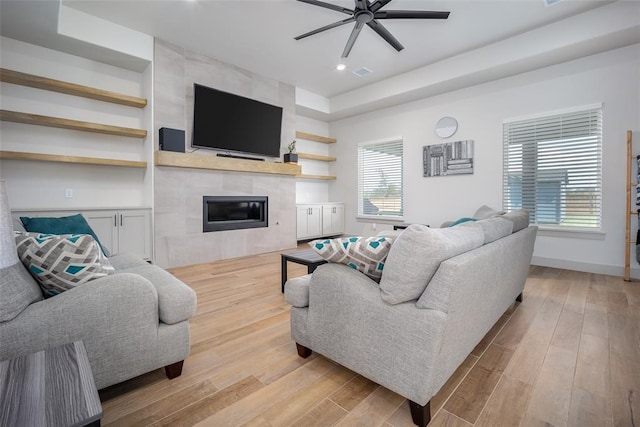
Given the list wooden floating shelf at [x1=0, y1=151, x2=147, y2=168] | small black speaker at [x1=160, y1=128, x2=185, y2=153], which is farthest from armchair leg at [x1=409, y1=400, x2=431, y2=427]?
wooden floating shelf at [x1=0, y1=151, x2=147, y2=168]

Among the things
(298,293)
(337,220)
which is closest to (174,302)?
(298,293)

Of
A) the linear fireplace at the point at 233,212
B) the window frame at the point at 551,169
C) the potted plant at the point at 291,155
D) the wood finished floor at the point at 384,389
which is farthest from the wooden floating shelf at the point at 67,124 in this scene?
the window frame at the point at 551,169

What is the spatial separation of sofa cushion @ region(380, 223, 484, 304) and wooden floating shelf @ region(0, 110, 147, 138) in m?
3.90

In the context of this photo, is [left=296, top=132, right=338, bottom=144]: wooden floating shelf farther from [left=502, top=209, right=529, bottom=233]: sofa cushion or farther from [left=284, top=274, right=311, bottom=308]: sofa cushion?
[left=284, top=274, right=311, bottom=308]: sofa cushion

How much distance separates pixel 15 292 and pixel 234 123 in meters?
3.83

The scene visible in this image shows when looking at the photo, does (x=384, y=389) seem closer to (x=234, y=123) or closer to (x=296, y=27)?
(x=296, y=27)

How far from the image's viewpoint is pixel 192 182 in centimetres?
412

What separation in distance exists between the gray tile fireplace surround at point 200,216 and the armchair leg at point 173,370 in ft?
8.69

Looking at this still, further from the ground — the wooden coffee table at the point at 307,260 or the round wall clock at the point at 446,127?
the round wall clock at the point at 446,127

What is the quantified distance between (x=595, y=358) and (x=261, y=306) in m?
2.30

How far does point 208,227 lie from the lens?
169 inches

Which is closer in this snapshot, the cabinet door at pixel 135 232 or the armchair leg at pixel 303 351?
the armchair leg at pixel 303 351

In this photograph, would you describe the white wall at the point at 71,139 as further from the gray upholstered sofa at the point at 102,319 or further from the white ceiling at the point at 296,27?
the gray upholstered sofa at the point at 102,319

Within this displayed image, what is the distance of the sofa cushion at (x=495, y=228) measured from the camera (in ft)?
5.45
